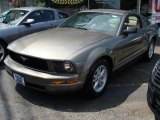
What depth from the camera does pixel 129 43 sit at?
609cm

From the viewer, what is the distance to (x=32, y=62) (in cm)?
479

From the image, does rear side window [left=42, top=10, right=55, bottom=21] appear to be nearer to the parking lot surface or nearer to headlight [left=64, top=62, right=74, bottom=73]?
the parking lot surface

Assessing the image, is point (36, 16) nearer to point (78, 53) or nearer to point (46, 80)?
point (78, 53)

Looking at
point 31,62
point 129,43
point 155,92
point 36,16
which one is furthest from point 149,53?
point 155,92

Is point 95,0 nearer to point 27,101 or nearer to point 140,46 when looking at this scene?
point 140,46

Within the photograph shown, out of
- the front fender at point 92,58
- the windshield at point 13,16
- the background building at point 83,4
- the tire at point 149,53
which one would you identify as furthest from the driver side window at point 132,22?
the background building at point 83,4

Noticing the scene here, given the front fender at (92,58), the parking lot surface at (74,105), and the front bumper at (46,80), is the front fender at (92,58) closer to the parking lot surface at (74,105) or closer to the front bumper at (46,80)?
the front bumper at (46,80)

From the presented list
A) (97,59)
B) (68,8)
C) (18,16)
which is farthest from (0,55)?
(68,8)

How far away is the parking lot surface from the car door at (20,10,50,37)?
6.64ft

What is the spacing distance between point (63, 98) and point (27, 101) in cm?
61

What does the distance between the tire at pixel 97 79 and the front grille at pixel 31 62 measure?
29.0 inches

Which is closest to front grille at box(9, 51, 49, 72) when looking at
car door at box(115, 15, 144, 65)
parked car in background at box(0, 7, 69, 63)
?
car door at box(115, 15, 144, 65)

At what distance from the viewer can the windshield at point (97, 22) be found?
19.5 ft

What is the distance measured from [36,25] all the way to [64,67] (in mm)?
3732
